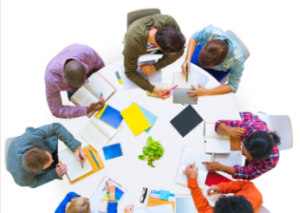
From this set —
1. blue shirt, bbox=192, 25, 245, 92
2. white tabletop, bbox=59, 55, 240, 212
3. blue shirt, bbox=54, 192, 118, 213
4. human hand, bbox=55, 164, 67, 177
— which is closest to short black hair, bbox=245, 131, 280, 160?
white tabletop, bbox=59, 55, 240, 212

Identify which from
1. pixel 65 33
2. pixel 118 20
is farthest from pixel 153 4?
pixel 65 33

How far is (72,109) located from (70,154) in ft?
1.24

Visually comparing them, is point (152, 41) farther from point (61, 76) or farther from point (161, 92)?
point (61, 76)

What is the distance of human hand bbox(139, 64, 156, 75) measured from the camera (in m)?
1.58

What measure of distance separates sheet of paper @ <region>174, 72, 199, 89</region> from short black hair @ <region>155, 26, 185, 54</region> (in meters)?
0.37

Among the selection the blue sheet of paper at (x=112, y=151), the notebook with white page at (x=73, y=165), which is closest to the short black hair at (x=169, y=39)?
the blue sheet of paper at (x=112, y=151)

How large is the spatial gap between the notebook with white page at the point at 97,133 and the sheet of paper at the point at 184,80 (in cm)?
66

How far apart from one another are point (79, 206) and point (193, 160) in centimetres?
93

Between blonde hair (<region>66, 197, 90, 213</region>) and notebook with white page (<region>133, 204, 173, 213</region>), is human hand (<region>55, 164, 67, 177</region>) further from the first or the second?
notebook with white page (<region>133, 204, 173, 213</region>)

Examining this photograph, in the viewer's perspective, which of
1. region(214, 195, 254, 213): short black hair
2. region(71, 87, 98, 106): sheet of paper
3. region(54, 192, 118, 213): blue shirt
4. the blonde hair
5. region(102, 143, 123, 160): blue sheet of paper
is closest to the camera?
region(214, 195, 254, 213): short black hair

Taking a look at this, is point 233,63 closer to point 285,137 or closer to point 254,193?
point 285,137

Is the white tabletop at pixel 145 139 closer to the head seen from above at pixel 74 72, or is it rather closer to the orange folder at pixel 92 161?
the orange folder at pixel 92 161

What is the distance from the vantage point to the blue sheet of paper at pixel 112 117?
1545 millimetres

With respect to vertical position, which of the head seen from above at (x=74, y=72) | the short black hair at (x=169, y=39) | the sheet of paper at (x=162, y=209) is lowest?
the sheet of paper at (x=162, y=209)
